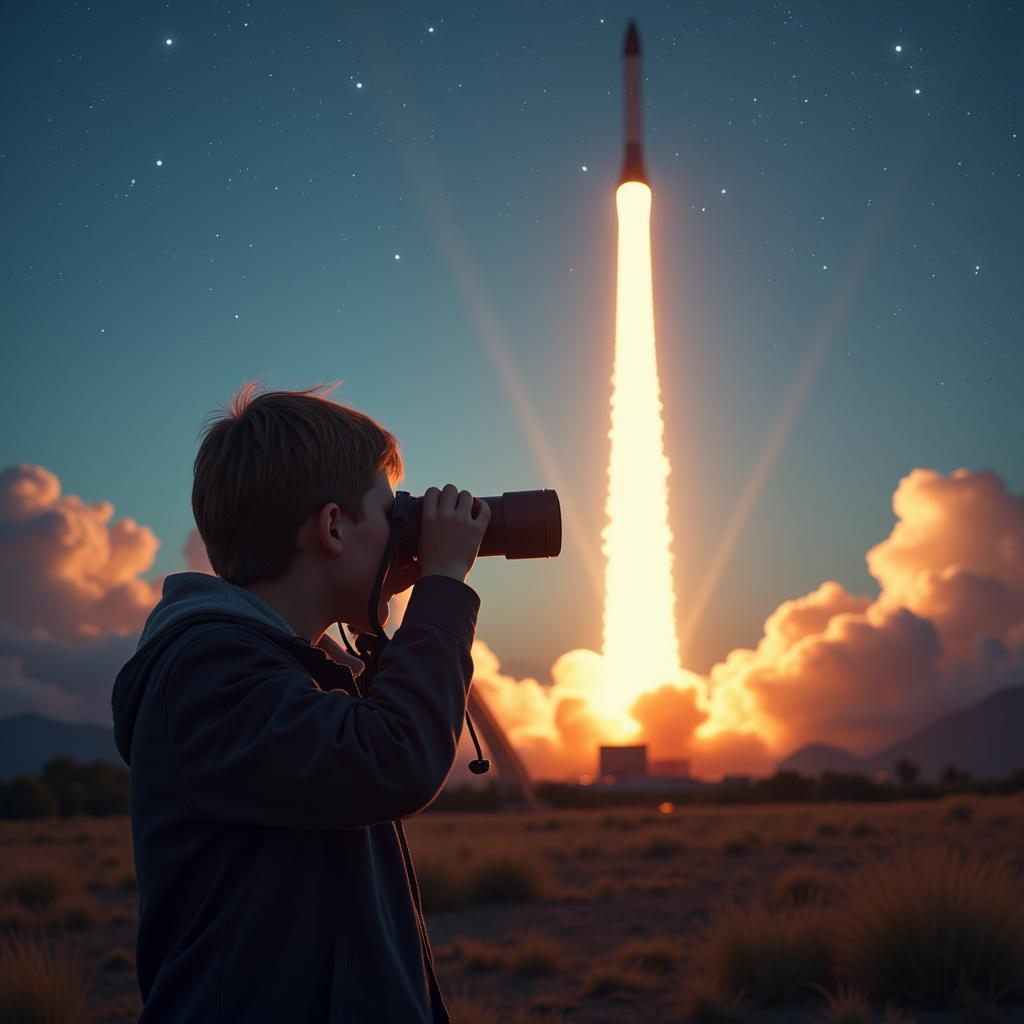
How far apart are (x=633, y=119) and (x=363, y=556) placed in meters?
58.0

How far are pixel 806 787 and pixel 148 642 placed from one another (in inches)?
2347

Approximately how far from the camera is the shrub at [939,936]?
26.7ft

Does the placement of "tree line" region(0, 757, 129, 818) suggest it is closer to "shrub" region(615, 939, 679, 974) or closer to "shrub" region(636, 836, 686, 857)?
"shrub" region(636, 836, 686, 857)

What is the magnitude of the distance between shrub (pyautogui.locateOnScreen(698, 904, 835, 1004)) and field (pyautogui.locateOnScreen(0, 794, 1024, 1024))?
11 millimetres

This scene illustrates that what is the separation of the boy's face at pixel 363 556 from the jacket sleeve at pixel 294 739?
262 millimetres

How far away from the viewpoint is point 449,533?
7.48ft

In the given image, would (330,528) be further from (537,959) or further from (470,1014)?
(537,959)

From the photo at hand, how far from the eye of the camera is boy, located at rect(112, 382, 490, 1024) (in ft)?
6.15

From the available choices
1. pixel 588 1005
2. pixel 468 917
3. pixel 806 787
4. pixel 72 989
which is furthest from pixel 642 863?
pixel 806 787

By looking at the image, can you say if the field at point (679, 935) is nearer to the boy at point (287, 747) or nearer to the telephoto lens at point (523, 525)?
the telephoto lens at point (523, 525)

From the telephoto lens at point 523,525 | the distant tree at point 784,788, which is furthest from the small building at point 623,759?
the telephoto lens at point 523,525

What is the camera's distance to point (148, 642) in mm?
2102

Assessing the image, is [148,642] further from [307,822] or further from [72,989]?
[72,989]

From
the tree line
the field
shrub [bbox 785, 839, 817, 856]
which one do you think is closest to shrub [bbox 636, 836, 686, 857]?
the field
